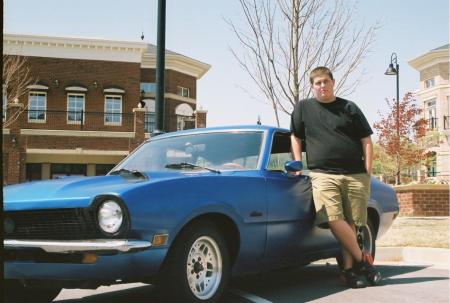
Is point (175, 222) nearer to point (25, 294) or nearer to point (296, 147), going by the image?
point (25, 294)

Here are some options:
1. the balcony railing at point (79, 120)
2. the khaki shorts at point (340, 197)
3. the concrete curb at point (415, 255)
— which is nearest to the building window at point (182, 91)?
the balcony railing at point (79, 120)

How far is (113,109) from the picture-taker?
114ft

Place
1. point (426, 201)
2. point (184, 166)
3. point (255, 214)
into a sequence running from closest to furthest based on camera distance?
point (255, 214) → point (184, 166) → point (426, 201)

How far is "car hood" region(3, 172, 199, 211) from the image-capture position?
12.3 ft

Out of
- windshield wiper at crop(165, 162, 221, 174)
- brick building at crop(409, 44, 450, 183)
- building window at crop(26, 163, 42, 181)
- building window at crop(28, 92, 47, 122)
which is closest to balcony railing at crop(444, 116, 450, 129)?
brick building at crop(409, 44, 450, 183)

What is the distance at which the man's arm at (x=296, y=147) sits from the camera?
5412mm

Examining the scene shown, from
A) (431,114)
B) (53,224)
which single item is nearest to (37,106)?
(431,114)

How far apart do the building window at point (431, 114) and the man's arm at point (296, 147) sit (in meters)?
40.9

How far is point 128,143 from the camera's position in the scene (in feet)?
107

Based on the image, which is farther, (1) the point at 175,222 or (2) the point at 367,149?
(2) the point at 367,149

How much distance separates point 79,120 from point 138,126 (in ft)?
12.5

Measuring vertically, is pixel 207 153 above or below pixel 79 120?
below

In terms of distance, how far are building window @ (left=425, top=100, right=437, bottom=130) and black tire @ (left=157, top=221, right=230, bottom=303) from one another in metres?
42.3

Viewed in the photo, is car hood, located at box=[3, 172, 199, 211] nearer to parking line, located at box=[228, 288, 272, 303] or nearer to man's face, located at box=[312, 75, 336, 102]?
parking line, located at box=[228, 288, 272, 303]
